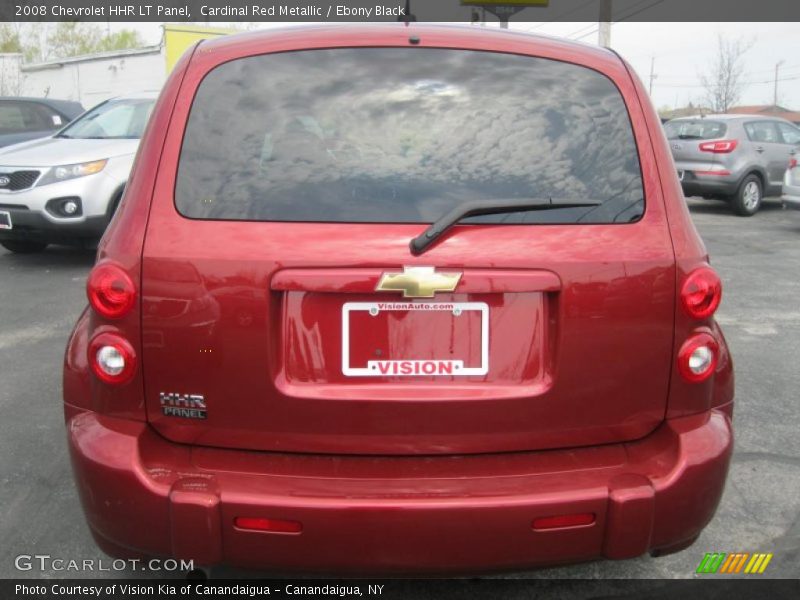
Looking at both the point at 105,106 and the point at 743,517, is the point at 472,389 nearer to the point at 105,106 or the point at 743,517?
the point at 743,517

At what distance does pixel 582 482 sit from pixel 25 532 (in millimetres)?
2208

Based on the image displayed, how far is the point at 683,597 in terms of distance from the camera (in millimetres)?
2625

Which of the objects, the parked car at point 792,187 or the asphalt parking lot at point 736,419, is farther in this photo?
the parked car at point 792,187

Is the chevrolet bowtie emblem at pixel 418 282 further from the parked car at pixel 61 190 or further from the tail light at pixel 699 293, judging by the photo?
the parked car at pixel 61 190

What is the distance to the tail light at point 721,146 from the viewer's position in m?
12.7

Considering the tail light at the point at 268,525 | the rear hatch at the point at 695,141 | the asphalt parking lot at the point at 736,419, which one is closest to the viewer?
the tail light at the point at 268,525

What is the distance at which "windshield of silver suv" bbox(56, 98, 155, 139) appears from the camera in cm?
834

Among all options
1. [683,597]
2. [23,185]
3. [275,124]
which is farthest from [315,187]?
[23,185]

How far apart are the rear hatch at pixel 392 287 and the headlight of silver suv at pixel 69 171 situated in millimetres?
5872

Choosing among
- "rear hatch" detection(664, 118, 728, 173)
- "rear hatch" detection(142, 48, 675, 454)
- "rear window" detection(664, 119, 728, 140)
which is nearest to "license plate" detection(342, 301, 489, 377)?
"rear hatch" detection(142, 48, 675, 454)

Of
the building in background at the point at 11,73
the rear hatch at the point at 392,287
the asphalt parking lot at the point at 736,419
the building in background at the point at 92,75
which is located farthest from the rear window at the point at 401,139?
the building in background at the point at 11,73

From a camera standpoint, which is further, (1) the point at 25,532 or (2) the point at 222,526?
(1) the point at 25,532

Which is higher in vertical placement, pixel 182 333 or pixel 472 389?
pixel 182 333

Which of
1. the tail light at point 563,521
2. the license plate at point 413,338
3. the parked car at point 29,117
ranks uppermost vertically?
the license plate at point 413,338
